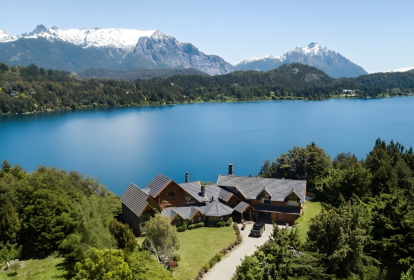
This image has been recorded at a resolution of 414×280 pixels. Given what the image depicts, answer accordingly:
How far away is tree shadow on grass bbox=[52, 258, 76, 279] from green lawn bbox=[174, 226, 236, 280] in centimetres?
705

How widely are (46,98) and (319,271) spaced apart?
578ft

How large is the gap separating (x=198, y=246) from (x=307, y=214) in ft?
43.4

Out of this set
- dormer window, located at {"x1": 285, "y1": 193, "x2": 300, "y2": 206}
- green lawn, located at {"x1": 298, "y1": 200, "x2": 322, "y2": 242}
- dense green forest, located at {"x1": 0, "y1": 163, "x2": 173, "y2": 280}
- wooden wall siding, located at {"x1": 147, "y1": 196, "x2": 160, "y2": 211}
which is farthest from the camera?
dormer window, located at {"x1": 285, "y1": 193, "x2": 300, "y2": 206}

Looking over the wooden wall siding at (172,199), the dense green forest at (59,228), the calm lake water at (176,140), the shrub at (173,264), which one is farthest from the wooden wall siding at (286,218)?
the calm lake water at (176,140)

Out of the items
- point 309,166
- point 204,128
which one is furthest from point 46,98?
point 309,166

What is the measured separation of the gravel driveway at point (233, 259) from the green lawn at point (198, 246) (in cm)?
104

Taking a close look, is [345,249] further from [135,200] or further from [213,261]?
[135,200]

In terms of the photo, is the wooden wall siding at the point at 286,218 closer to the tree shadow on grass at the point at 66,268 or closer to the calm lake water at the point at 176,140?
the tree shadow on grass at the point at 66,268

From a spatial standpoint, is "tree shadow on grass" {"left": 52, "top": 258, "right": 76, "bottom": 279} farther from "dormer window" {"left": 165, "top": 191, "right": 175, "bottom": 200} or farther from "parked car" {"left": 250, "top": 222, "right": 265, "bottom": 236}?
"parked car" {"left": 250, "top": 222, "right": 265, "bottom": 236}

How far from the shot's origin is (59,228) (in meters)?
26.6

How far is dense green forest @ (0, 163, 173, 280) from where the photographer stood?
22.4 meters

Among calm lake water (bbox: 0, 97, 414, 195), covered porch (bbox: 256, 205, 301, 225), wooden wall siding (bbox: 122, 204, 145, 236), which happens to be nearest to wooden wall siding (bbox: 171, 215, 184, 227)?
wooden wall siding (bbox: 122, 204, 145, 236)

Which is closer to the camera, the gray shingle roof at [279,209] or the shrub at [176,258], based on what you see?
the shrub at [176,258]

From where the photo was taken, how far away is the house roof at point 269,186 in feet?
116
